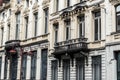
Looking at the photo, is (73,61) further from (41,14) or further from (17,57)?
(17,57)

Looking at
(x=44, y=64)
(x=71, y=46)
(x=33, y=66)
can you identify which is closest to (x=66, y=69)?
(x=71, y=46)

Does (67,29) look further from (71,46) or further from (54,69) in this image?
(54,69)

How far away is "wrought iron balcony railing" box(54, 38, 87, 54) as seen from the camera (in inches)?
1226

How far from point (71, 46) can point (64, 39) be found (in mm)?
3101

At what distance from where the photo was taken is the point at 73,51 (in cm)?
3209

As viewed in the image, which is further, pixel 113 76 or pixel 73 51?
pixel 73 51

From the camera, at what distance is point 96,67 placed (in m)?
30.2

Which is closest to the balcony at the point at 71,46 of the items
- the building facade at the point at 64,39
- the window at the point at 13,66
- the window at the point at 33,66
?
the building facade at the point at 64,39

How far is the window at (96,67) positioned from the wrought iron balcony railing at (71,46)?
4.99 feet

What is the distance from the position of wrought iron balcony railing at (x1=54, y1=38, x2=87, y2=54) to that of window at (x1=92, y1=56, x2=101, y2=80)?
152cm

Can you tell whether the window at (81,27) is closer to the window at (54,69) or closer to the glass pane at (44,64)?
the window at (54,69)

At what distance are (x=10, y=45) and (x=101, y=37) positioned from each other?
20.0 meters

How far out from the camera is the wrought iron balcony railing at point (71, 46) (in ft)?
102

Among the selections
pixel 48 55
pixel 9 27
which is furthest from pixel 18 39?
pixel 48 55
